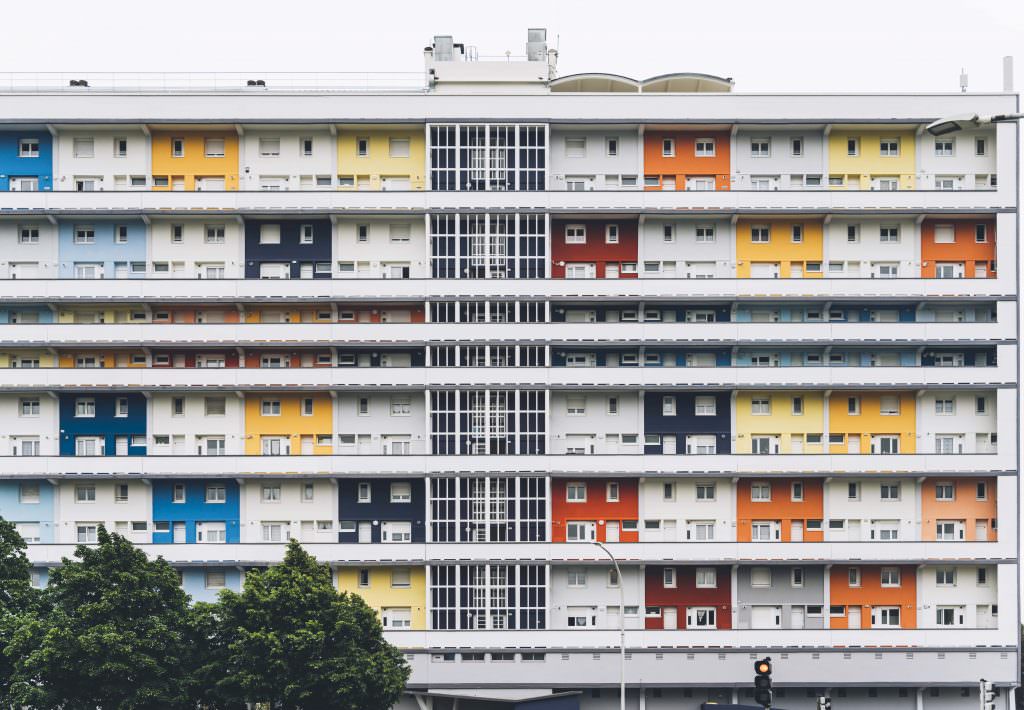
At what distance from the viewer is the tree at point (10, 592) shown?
53938 millimetres

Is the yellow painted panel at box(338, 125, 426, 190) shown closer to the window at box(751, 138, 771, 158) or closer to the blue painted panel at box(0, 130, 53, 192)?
the blue painted panel at box(0, 130, 53, 192)

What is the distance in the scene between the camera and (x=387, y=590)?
66.1 m

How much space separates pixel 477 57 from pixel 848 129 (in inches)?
735

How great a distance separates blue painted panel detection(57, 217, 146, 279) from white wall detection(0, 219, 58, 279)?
397 millimetres

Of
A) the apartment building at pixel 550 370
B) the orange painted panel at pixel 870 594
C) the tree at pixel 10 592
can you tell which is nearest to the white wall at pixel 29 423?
the apartment building at pixel 550 370

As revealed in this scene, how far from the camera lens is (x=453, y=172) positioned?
219ft

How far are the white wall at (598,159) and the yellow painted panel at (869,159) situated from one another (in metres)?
9.62

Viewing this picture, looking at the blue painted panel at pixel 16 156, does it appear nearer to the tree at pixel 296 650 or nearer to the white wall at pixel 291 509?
the white wall at pixel 291 509

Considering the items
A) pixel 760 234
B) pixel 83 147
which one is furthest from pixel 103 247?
pixel 760 234

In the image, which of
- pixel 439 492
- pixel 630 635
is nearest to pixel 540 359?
pixel 439 492

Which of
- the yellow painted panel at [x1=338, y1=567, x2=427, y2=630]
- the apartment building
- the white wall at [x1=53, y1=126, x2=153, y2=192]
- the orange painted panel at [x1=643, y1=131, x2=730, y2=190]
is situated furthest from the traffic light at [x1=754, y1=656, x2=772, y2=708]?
the white wall at [x1=53, y1=126, x2=153, y2=192]

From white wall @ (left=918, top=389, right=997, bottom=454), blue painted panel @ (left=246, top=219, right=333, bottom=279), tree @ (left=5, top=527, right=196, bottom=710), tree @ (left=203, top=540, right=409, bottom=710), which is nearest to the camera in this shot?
tree @ (left=5, top=527, right=196, bottom=710)

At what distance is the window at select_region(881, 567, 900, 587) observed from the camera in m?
66.3

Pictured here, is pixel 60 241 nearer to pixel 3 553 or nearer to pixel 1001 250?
pixel 3 553
